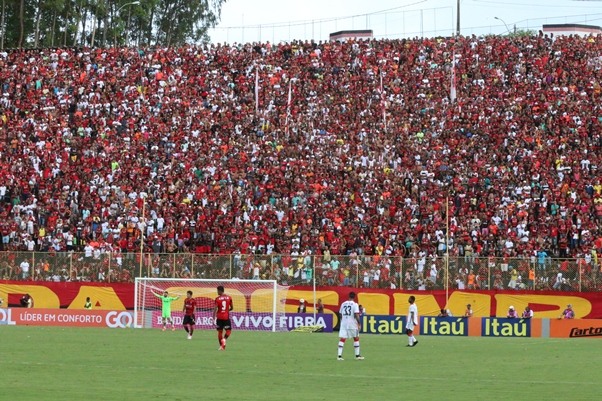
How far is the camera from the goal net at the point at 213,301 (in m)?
48.7

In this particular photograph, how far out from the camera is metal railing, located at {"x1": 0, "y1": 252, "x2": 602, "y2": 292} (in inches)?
1890

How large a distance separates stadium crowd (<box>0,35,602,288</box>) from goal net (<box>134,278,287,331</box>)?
435 cm

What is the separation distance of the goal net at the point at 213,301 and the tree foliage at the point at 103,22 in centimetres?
4711

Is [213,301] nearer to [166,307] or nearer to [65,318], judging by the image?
[166,307]

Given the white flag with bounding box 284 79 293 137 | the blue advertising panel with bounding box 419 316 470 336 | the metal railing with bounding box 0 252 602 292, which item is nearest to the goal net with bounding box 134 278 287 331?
the metal railing with bounding box 0 252 602 292

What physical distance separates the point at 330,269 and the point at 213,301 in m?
5.21

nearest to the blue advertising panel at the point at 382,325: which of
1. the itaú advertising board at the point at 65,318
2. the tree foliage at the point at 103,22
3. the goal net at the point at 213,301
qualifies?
the goal net at the point at 213,301

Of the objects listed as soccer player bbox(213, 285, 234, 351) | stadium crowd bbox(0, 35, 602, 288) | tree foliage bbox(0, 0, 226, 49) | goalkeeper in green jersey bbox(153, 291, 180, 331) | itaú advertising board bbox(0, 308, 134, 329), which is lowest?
itaú advertising board bbox(0, 308, 134, 329)

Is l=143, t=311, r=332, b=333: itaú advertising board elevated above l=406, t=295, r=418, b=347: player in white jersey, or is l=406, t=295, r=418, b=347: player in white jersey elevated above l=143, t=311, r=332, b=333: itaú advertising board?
l=406, t=295, r=418, b=347: player in white jersey

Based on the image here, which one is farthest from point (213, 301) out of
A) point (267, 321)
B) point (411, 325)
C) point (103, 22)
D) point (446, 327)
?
point (103, 22)

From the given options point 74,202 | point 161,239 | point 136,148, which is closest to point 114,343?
point 161,239

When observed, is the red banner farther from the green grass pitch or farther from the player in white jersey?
the player in white jersey

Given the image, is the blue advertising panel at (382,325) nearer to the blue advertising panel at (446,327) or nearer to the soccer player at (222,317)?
the blue advertising panel at (446,327)

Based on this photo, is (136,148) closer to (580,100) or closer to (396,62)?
(396,62)
